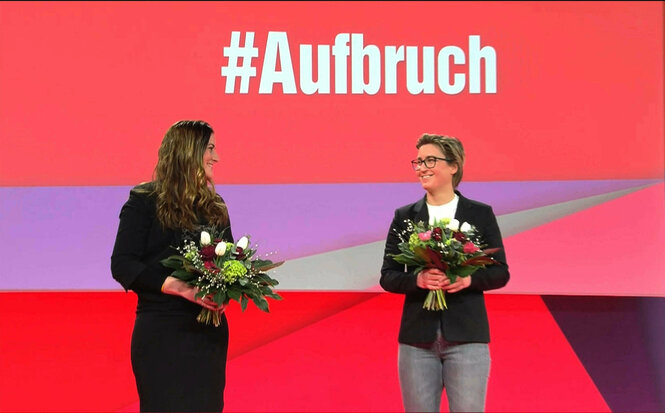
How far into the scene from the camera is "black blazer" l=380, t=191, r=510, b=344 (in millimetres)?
2855

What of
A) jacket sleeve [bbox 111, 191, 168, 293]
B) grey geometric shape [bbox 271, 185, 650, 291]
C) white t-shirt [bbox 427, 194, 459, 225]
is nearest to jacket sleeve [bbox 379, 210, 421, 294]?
white t-shirt [bbox 427, 194, 459, 225]

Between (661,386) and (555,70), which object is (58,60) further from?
(661,386)

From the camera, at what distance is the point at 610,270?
4.07 meters

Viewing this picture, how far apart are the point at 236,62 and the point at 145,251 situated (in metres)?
1.70

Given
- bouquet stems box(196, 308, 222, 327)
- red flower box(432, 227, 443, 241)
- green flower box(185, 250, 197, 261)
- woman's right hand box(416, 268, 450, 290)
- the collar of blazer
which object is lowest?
bouquet stems box(196, 308, 222, 327)

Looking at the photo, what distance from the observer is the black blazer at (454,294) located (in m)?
2.86

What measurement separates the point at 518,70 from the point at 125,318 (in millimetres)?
2467

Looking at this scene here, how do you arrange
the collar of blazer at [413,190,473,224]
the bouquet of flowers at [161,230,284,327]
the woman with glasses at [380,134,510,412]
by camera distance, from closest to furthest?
the bouquet of flowers at [161,230,284,327] < the woman with glasses at [380,134,510,412] < the collar of blazer at [413,190,473,224]

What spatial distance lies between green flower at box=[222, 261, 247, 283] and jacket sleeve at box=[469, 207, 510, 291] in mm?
844

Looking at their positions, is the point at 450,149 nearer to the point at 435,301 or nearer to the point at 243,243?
the point at 435,301

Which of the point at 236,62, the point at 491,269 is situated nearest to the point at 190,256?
the point at 491,269

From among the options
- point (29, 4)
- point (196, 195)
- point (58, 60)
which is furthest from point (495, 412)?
point (29, 4)

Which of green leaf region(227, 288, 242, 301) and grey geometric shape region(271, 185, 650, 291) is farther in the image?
grey geometric shape region(271, 185, 650, 291)

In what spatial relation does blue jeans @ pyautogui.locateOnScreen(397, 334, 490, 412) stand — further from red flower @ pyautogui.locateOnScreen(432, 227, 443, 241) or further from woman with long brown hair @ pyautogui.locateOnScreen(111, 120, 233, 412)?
woman with long brown hair @ pyautogui.locateOnScreen(111, 120, 233, 412)
